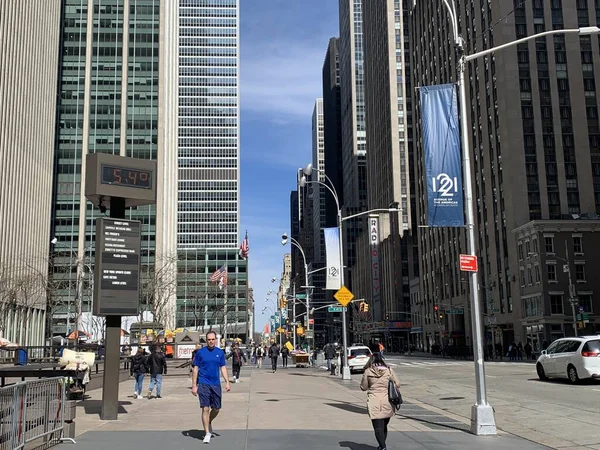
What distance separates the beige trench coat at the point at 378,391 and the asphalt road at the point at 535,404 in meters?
3.36

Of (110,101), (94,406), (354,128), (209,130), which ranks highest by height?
(354,128)

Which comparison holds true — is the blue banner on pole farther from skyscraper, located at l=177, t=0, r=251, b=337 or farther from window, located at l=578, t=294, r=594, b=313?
skyscraper, located at l=177, t=0, r=251, b=337

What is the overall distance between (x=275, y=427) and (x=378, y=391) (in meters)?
3.59

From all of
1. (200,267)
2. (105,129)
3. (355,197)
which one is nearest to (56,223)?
(105,129)

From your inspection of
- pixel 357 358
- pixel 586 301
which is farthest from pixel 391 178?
pixel 357 358

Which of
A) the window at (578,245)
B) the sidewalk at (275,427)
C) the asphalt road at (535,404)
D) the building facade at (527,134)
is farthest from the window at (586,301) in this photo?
the sidewalk at (275,427)

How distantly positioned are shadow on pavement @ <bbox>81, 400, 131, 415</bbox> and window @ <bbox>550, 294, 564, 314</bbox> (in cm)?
5416

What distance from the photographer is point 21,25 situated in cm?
7150

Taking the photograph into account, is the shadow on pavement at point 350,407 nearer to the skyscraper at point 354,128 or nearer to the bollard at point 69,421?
the bollard at point 69,421

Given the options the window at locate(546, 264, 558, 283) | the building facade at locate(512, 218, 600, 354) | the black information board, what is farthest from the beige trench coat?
the window at locate(546, 264, 558, 283)

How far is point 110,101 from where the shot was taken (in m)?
110

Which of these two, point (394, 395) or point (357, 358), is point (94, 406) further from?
point (357, 358)

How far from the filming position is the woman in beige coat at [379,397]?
936cm

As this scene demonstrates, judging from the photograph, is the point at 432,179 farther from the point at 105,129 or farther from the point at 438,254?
the point at 105,129
